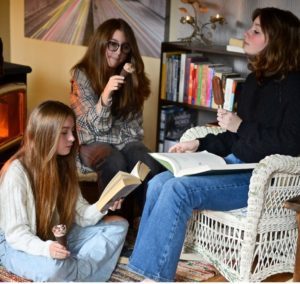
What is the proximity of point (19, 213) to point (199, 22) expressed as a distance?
175 centimetres

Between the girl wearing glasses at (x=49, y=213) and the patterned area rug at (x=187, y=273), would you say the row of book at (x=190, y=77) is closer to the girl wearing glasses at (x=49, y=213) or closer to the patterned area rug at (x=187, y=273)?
the patterned area rug at (x=187, y=273)

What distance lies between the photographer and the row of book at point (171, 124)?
3451 mm

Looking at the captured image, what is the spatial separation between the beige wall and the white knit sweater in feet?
6.17

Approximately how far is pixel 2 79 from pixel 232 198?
1.52m

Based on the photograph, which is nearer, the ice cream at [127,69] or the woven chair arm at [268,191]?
the woven chair arm at [268,191]

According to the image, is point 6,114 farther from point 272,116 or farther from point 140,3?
point 272,116

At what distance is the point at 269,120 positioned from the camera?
2348 millimetres

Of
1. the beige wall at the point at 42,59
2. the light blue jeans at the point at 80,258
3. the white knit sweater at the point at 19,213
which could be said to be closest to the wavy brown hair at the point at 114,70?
the light blue jeans at the point at 80,258

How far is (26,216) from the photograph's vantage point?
2156 mm

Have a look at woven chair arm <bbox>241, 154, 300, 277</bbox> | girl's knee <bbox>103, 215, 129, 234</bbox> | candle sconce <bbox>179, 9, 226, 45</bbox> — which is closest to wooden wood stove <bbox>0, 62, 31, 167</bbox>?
candle sconce <bbox>179, 9, 226, 45</bbox>

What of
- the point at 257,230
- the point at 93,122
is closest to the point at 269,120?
the point at 257,230

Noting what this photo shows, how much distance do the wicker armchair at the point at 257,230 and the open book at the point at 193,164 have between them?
0.39 feet

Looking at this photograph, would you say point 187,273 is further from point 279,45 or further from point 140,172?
point 279,45

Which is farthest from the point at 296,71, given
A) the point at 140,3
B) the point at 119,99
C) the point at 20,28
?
the point at 20,28
